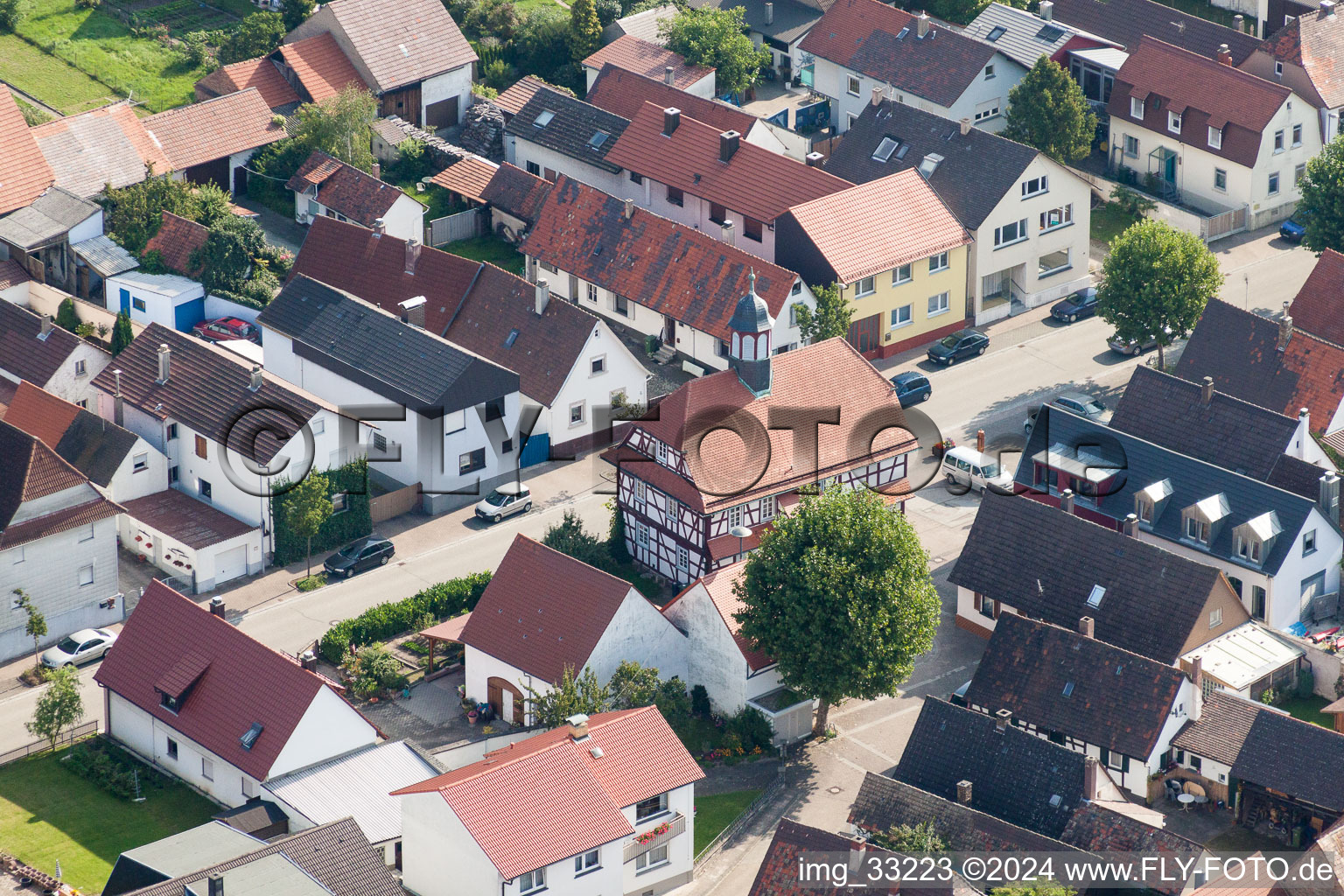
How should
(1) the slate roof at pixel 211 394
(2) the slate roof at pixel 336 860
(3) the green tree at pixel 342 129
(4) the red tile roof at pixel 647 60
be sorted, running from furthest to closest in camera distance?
(4) the red tile roof at pixel 647 60
(3) the green tree at pixel 342 129
(1) the slate roof at pixel 211 394
(2) the slate roof at pixel 336 860

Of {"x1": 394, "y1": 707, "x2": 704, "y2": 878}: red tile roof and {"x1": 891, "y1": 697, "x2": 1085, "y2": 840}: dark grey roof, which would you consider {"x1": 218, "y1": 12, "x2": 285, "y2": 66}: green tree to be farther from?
{"x1": 891, "y1": 697, "x2": 1085, "y2": 840}: dark grey roof

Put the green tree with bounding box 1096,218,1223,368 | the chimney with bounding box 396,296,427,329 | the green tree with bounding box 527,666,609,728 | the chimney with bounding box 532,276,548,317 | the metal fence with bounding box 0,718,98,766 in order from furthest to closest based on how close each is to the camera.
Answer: the green tree with bounding box 1096,218,1223,368 < the chimney with bounding box 532,276,548,317 < the chimney with bounding box 396,296,427,329 < the metal fence with bounding box 0,718,98,766 < the green tree with bounding box 527,666,609,728

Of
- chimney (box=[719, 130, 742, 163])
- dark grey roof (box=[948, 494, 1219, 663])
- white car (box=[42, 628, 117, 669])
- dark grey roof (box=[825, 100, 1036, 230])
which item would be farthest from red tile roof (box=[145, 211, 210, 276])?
dark grey roof (box=[948, 494, 1219, 663])

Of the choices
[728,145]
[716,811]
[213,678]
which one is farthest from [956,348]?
[213,678]

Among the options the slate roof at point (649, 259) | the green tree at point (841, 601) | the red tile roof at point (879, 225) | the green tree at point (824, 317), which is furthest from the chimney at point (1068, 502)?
the red tile roof at point (879, 225)

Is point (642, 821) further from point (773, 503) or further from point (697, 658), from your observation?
point (773, 503)

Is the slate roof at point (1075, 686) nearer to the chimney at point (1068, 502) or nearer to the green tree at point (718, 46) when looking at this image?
the chimney at point (1068, 502)
